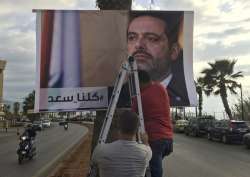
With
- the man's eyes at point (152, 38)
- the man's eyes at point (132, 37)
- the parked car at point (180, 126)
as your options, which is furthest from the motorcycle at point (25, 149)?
the parked car at point (180, 126)

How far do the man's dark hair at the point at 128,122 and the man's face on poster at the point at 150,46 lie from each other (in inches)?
77.2

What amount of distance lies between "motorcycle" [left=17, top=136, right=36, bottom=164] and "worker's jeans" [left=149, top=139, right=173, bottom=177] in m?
14.7

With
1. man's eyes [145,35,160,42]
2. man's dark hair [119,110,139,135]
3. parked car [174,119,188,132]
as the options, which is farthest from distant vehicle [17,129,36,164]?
parked car [174,119,188,132]

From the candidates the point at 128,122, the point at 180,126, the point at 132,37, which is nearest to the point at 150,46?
the point at 132,37

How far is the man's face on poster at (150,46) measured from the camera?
6.30 meters

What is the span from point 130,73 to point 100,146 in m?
1.06

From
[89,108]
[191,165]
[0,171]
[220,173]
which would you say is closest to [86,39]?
[89,108]

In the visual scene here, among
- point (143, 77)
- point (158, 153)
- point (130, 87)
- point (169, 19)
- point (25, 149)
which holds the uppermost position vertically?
point (169, 19)

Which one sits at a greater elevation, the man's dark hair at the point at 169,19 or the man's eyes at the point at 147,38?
the man's dark hair at the point at 169,19

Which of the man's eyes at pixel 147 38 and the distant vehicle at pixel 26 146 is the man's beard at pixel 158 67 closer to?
the man's eyes at pixel 147 38

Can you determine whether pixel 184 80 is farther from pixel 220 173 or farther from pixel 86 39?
pixel 220 173

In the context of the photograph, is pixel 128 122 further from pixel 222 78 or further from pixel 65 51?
pixel 222 78

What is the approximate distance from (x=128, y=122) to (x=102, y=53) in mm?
2028

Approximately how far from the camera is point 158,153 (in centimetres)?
554
